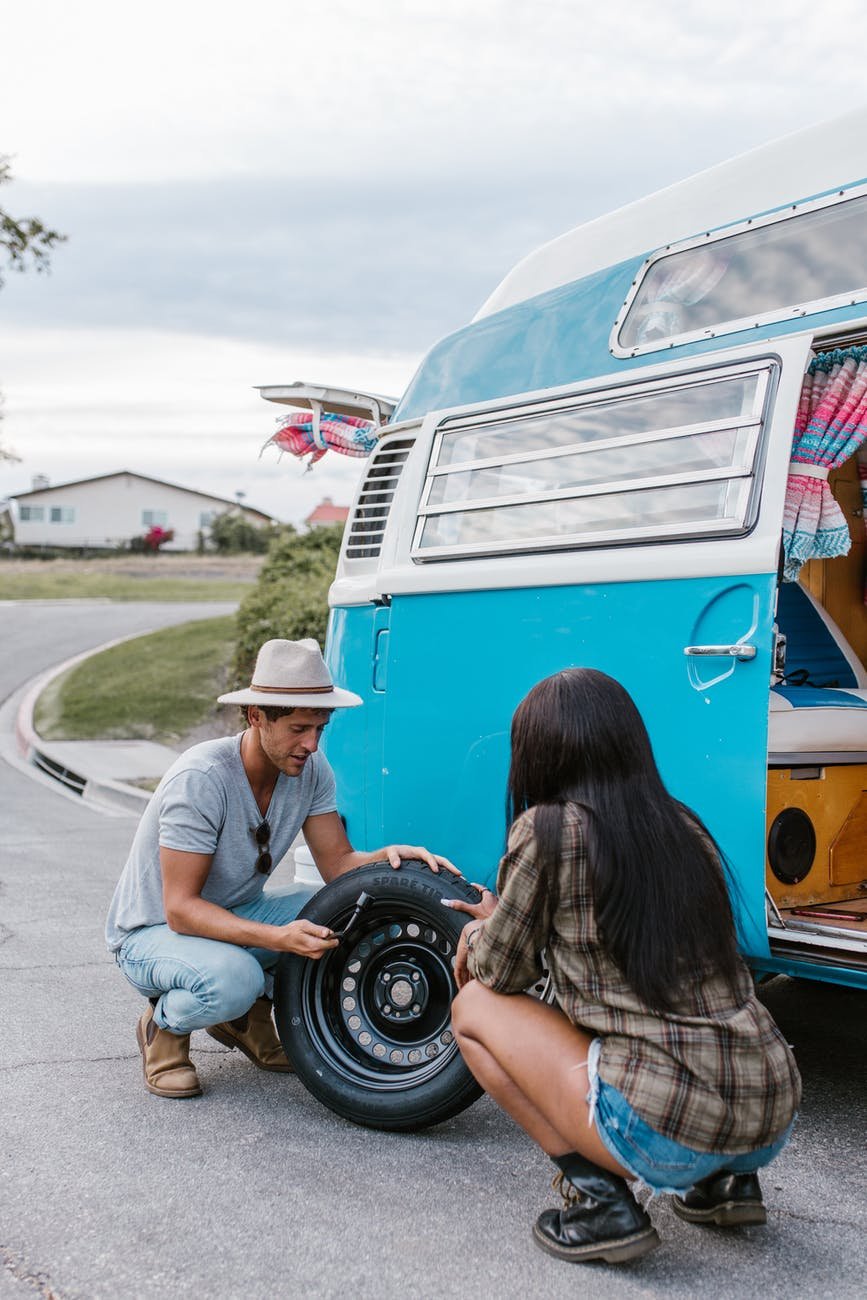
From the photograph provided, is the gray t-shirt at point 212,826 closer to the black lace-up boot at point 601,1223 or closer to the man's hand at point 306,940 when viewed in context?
the man's hand at point 306,940

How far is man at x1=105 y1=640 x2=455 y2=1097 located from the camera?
4074 millimetres

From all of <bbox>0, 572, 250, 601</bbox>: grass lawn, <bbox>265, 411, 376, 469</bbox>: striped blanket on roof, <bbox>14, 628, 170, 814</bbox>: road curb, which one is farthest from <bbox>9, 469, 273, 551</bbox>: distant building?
<bbox>265, 411, 376, 469</bbox>: striped blanket on roof

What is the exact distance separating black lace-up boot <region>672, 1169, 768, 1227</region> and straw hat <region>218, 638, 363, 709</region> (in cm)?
175

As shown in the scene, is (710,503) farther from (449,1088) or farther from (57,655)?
→ (57,655)

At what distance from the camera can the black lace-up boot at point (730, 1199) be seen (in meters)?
3.23

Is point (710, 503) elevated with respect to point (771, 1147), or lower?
elevated

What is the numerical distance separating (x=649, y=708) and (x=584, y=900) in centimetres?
114

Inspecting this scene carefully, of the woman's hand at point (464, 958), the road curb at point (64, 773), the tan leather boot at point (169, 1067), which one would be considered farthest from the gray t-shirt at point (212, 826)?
the road curb at point (64, 773)

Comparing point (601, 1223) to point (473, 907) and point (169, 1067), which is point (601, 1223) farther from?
point (169, 1067)

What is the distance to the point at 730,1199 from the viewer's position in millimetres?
3234

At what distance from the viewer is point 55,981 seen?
18.5ft

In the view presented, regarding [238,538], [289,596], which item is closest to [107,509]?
[238,538]

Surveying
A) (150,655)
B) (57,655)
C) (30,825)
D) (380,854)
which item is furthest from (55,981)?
(57,655)

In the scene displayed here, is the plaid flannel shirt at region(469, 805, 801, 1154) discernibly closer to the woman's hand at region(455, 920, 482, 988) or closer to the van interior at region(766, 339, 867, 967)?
the woman's hand at region(455, 920, 482, 988)
